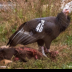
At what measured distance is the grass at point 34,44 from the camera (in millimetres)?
1932

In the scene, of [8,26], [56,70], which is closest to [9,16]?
[8,26]

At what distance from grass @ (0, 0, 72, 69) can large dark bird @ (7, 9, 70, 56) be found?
0.14 metres

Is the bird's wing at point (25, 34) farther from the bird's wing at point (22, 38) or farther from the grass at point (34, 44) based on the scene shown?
the grass at point (34, 44)

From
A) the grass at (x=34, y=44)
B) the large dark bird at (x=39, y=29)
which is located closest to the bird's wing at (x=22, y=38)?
the large dark bird at (x=39, y=29)

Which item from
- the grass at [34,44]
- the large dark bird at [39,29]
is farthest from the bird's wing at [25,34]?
the grass at [34,44]

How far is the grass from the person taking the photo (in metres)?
1.93

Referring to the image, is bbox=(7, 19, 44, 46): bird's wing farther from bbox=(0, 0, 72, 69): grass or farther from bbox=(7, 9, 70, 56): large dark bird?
bbox=(0, 0, 72, 69): grass

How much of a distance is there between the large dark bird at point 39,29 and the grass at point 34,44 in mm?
141

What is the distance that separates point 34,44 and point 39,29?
1.09ft

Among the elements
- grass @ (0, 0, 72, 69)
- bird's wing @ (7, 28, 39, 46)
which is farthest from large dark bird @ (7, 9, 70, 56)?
grass @ (0, 0, 72, 69)

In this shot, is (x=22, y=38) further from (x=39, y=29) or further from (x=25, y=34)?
(x=39, y=29)

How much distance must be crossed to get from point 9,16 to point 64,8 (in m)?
0.96

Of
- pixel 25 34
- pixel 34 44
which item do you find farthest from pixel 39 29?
pixel 34 44

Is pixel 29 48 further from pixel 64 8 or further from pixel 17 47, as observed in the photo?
pixel 64 8
